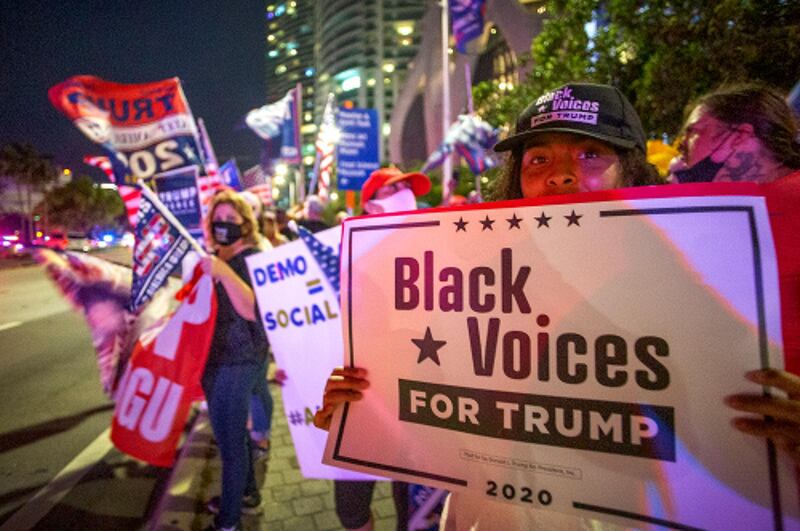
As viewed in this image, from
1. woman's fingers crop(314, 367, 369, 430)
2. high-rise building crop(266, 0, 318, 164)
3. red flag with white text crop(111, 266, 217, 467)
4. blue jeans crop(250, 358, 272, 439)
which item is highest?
high-rise building crop(266, 0, 318, 164)

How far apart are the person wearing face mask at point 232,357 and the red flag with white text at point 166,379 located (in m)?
0.08

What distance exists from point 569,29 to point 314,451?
312 inches

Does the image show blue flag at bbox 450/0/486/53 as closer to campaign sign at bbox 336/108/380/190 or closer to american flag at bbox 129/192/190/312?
campaign sign at bbox 336/108/380/190

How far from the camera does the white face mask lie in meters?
3.34

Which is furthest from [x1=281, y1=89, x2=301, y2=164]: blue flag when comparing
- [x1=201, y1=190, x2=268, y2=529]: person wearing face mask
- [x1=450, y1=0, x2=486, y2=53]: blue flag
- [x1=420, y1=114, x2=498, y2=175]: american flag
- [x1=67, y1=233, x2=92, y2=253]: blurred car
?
[x1=201, y1=190, x2=268, y2=529]: person wearing face mask

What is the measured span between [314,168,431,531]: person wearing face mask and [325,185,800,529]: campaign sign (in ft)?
0.94

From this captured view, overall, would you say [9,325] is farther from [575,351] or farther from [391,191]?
[575,351]

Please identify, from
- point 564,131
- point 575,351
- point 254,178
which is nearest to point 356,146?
point 254,178

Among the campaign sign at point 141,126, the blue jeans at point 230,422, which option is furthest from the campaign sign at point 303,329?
the campaign sign at point 141,126

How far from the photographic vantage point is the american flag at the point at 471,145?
9594mm

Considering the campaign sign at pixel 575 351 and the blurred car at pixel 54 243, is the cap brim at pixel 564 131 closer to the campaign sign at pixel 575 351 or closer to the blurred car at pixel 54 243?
the campaign sign at pixel 575 351

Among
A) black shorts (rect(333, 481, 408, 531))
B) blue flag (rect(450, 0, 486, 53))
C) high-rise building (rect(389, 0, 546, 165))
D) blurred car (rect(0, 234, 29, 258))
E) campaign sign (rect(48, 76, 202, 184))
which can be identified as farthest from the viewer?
high-rise building (rect(389, 0, 546, 165))

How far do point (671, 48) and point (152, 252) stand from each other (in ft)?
20.8

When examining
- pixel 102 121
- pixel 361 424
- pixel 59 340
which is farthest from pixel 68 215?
pixel 361 424
